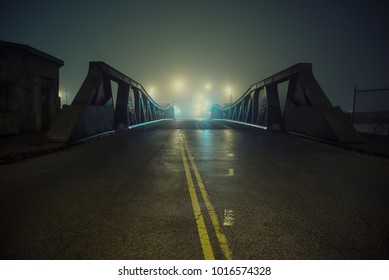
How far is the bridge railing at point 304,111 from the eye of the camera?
12805 millimetres

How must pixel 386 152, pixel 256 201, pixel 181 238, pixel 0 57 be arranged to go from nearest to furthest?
1. pixel 181 238
2. pixel 256 201
3. pixel 386 152
4. pixel 0 57

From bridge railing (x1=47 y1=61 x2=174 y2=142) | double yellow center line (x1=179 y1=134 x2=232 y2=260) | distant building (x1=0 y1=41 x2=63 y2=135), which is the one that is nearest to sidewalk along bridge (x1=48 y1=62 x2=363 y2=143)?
bridge railing (x1=47 y1=61 x2=174 y2=142)

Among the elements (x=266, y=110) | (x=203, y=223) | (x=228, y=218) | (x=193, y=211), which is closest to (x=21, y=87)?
(x=193, y=211)

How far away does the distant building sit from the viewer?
14.7 m

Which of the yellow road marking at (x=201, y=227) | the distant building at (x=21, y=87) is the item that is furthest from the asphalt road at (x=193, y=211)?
the distant building at (x=21, y=87)

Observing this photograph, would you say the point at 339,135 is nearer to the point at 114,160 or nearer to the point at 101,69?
the point at 114,160

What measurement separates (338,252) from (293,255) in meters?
0.54

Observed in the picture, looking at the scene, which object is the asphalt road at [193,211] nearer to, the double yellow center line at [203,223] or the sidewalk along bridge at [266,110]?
the double yellow center line at [203,223]

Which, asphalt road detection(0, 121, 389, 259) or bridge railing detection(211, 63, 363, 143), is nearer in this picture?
asphalt road detection(0, 121, 389, 259)

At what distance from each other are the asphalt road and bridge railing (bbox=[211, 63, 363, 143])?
520 cm

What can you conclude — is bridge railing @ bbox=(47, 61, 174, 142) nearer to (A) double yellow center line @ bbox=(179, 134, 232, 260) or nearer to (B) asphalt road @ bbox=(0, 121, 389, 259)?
(B) asphalt road @ bbox=(0, 121, 389, 259)

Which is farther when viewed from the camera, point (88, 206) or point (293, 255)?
point (88, 206)
